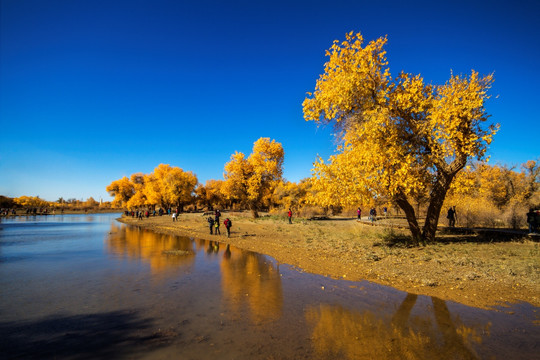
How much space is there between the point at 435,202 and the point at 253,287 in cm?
1172

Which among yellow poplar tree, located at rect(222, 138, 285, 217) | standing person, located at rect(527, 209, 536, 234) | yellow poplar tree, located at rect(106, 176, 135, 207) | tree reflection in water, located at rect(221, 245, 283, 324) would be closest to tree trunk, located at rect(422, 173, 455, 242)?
standing person, located at rect(527, 209, 536, 234)

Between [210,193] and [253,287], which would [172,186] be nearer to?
[210,193]

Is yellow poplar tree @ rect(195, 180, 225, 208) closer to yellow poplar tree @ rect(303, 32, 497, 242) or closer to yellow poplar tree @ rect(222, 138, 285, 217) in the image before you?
yellow poplar tree @ rect(222, 138, 285, 217)

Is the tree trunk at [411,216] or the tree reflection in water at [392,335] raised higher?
the tree trunk at [411,216]

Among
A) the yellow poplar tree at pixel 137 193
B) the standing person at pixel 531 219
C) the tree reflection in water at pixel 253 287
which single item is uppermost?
the yellow poplar tree at pixel 137 193

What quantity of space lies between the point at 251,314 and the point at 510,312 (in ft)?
21.4

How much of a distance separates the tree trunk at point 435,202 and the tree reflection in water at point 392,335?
8950mm

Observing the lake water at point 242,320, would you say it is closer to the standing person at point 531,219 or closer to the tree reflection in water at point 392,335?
the tree reflection in water at point 392,335

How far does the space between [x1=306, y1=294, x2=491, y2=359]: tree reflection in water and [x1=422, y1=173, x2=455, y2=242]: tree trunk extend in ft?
29.4

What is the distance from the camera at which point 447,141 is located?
1320 centimetres

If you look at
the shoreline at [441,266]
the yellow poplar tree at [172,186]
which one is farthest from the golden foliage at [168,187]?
the shoreline at [441,266]

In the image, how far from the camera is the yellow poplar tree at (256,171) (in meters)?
40.4

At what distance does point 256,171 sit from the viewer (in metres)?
40.6

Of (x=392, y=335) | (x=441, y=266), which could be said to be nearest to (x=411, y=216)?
(x=441, y=266)
